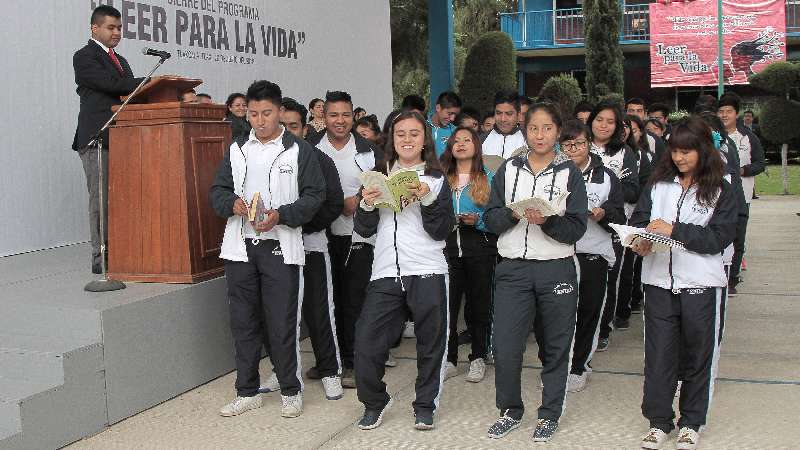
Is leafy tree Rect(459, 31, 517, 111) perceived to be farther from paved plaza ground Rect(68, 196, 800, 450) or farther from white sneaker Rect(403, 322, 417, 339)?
paved plaza ground Rect(68, 196, 800, 450)

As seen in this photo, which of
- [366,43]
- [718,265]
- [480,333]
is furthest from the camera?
[366,43]

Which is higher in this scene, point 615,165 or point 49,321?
point 615,165

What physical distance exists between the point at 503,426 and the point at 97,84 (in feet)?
11.2

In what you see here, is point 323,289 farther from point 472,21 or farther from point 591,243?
point 472,21

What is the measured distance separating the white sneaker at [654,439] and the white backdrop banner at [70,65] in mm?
5084

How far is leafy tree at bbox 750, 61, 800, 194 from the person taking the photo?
785 inches

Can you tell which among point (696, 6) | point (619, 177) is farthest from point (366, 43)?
point (696, 6)

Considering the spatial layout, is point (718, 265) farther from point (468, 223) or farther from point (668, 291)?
point (468, 223)

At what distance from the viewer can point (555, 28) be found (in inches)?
1272

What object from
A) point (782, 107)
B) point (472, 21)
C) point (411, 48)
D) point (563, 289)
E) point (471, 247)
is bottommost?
point (563, 289)

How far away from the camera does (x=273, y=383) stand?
5.86 m

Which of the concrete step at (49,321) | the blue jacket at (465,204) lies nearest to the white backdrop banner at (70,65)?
the concrete step at (49,321)

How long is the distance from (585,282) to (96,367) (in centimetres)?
297

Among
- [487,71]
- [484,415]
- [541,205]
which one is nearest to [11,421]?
[484,415]
